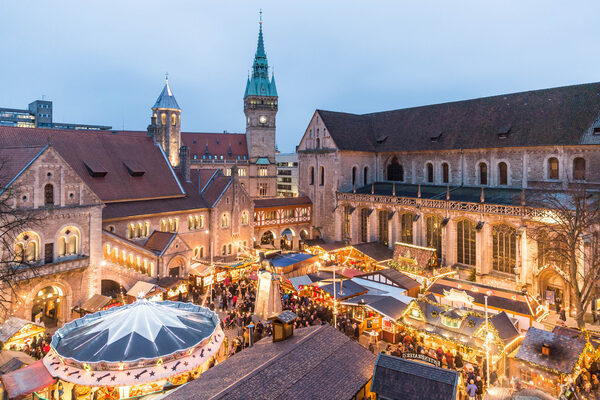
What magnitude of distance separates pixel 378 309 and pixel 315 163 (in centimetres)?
3116

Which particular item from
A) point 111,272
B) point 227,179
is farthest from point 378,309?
point 227,179

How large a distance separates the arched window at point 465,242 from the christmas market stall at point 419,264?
166 centimetres

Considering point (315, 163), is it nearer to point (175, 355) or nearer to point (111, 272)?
point (111, 272)

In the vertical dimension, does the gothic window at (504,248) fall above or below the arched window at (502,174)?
below

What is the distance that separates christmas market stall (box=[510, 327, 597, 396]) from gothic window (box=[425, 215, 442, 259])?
65.3 feet

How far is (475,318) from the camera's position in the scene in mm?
21328

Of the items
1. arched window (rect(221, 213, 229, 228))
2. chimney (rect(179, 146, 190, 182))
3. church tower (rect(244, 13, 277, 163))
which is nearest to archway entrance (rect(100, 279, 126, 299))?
arched window (rect(221, 213, 229, 228))

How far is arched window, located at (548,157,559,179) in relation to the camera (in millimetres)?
35000

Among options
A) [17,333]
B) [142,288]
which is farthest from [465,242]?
[17,333]

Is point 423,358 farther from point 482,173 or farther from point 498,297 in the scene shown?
point 482,173

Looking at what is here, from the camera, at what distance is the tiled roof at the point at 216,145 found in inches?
3455

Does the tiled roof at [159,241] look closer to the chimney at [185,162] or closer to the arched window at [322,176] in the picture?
the chimney at [185,162]

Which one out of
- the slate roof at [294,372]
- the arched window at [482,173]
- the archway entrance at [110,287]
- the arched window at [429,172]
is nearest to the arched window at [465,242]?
the arched window at [482,173]

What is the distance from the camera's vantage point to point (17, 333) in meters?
21.4
